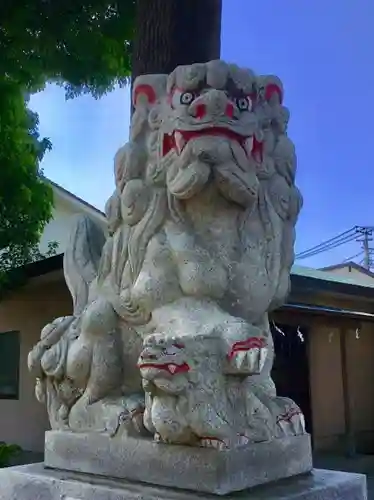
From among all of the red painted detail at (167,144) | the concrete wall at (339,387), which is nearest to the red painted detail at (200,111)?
the red painted detail at (167,144)

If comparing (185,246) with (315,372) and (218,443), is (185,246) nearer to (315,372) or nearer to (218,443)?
(218,443)

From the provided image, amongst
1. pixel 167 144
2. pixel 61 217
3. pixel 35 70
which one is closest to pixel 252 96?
pixel 167 144

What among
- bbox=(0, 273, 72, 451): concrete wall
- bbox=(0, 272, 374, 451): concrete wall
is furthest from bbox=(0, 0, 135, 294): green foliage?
bbox=(0, 273, 72, 451): concrete wall

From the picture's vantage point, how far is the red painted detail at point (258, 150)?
1975 mm

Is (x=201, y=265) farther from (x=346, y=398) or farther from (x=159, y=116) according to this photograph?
(x=346, y=398)

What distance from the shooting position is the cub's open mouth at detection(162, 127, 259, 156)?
190 cm

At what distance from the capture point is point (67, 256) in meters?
2.28

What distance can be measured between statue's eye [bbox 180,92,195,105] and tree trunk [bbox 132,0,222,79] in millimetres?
Answer: 2065

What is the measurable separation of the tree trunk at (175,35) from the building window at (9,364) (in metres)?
4.85

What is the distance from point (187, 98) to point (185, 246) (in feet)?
1.49

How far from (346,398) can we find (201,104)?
6882mm

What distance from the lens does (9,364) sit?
7.99 m

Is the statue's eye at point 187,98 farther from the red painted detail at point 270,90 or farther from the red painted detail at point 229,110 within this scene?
the red painted detail at point 270,90

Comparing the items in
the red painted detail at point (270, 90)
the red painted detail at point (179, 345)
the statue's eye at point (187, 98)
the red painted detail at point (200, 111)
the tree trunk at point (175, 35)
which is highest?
the tree trunk at point (175, 35)
